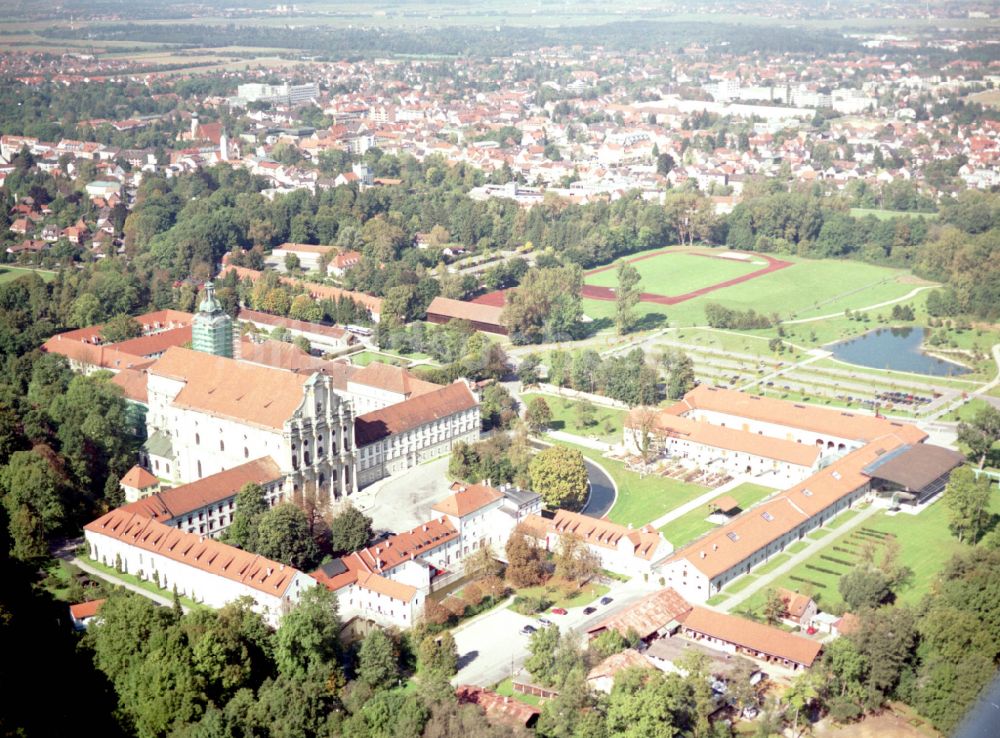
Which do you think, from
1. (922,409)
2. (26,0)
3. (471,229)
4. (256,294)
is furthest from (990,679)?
(26,0)

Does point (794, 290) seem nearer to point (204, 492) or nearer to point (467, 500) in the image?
point (467, 500)

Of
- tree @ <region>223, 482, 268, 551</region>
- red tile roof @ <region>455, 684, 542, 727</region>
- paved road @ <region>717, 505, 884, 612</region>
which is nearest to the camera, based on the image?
red tile roof @ <region>455, 684, 542, 727</region>

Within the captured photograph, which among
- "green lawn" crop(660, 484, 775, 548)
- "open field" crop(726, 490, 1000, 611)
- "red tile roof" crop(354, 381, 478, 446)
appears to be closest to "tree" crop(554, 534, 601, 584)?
"green lawn" crop(660, 484, 775, 548)

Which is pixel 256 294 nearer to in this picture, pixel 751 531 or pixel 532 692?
pixel 751 531

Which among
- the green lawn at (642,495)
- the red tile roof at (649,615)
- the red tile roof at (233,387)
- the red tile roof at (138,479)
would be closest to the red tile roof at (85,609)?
the red tile roof at (138,479)

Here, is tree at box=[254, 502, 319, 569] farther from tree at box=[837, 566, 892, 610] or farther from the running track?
the running track

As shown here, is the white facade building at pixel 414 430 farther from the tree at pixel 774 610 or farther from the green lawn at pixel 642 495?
the tree at pixel 774 610
